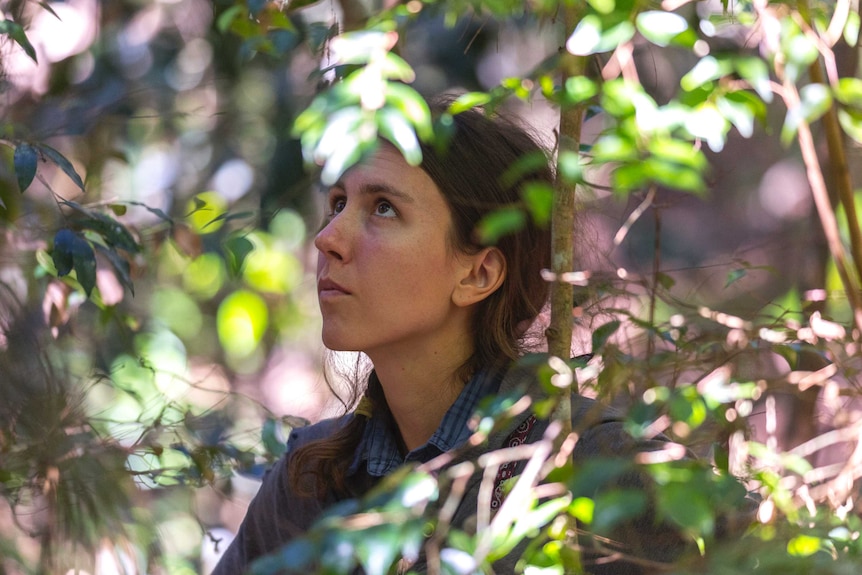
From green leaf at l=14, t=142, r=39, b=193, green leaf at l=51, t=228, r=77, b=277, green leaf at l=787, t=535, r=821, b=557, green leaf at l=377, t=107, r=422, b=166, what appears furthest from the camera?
green leaf at l=51, t=228, r=77, b=277

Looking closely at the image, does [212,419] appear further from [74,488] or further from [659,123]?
[659,123]

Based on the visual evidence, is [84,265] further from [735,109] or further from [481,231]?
[735,109]

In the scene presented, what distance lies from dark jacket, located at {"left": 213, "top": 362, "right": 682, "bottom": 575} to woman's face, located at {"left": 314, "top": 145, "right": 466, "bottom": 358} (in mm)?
196

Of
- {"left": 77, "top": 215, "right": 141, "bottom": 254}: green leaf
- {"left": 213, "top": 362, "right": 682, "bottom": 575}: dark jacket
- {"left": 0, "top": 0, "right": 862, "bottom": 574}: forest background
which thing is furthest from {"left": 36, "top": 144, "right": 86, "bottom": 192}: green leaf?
{"left": 213, "top": 362, "right": 682, "bottom": 575}: dark jacket

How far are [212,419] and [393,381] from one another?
1163 mm

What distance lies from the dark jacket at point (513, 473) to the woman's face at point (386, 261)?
0.64 feet

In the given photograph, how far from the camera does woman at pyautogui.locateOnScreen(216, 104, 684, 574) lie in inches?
66.2

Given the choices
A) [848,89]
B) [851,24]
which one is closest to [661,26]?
[848,89]

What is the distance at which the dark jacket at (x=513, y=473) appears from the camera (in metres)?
1.39

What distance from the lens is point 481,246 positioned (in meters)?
1.79

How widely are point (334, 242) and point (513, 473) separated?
1.56ft

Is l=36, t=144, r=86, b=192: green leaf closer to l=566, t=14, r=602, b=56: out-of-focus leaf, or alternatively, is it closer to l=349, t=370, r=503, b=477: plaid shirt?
l=349, t=370, r=503, b=477: plaid shirt

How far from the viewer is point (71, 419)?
1.89m

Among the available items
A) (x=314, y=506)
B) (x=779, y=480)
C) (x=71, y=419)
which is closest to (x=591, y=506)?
(x=779, y=480)
